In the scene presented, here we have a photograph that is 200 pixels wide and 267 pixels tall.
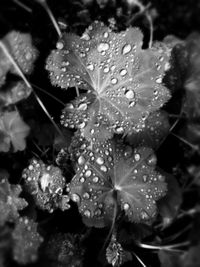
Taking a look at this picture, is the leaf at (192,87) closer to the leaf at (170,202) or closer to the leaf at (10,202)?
the leaf at (170,202)

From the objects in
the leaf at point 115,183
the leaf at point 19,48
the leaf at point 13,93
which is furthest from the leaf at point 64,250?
the leaf at point 19,48

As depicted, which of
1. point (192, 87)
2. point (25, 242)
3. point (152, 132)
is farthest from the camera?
point (192, 87)

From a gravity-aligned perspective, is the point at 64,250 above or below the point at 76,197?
below

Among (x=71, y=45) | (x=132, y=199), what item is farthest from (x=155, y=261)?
(x=71, y=45)

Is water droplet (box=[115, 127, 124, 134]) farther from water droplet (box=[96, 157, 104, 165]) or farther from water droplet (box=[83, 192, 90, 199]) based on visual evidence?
water droplet (box=[83, 192, 90, 199])

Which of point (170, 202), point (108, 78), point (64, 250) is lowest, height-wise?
point (170, 202)

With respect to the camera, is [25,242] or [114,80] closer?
[25,242]

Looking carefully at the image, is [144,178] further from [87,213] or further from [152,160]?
[87,213]

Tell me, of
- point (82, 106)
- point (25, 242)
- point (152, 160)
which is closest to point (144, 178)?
point (152, 160)
